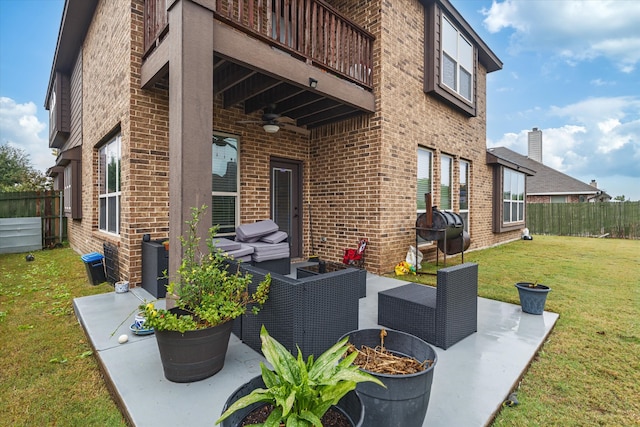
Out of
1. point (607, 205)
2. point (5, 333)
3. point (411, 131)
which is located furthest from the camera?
point (607, 205)

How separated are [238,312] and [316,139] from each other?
5.17m

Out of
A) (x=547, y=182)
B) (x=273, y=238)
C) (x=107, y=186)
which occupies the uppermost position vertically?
(x=547, y=182)

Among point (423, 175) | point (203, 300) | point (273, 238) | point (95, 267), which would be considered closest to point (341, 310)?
point (203, 300)

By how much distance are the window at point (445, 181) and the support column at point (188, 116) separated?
613cm

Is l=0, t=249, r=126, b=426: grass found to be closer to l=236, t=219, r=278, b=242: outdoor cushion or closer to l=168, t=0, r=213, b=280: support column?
l=168, t=0, r=213, b=280: support column

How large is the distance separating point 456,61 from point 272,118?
5.38m

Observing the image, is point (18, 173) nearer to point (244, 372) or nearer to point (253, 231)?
point (253, 231)

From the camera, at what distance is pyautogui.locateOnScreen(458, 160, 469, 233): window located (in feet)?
27.9

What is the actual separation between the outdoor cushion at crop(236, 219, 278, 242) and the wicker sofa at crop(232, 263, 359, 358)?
2.46 m

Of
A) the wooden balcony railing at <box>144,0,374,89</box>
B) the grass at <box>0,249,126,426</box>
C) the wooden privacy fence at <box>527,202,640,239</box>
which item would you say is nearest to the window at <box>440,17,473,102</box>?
the wooden balcony railing at <box>144,0,374,89</box>

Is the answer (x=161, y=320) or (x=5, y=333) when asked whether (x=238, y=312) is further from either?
(x=5, y=333)

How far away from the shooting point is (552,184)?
68.9 ft

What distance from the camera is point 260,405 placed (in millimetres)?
1431

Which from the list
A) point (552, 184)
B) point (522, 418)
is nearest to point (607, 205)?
point (552, 184)
